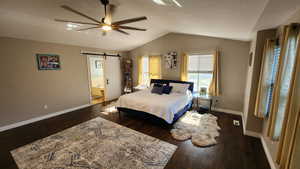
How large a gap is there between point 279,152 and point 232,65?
314 cm

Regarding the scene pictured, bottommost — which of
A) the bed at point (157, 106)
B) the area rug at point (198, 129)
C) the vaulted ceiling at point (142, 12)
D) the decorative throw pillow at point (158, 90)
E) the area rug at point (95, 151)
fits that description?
the area rug at point (95, 151)

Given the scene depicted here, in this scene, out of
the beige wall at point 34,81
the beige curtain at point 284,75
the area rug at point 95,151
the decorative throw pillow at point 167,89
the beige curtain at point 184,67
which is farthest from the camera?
the beige curtain at point 184,67

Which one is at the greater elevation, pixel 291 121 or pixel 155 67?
pixel 155 67

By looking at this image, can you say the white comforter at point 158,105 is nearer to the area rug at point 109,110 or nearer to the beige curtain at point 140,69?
the area rug at point 109,110

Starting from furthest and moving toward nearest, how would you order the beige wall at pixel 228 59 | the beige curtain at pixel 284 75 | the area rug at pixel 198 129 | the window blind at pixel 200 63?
the window blind at pixel 200 63 < the beige wall at pixel 228 59 < the area rug at pixel 198 129 < the beige curtain at pixel 284 75

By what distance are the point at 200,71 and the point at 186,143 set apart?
2.84 m

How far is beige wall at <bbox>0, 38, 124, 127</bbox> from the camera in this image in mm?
3064

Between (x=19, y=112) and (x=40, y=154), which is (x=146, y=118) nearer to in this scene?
(x=40, y=154)

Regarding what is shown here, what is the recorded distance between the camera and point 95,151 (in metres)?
2.31

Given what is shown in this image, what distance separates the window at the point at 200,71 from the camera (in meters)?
4.34

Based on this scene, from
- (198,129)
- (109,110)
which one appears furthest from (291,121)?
(109,110)

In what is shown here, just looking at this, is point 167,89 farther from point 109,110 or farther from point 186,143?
point 109,110

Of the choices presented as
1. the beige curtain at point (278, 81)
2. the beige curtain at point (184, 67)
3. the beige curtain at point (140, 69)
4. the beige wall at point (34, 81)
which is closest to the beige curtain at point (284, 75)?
the beige curtain at point (278, 81)

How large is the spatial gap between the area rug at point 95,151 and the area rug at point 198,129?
1.70 ft
